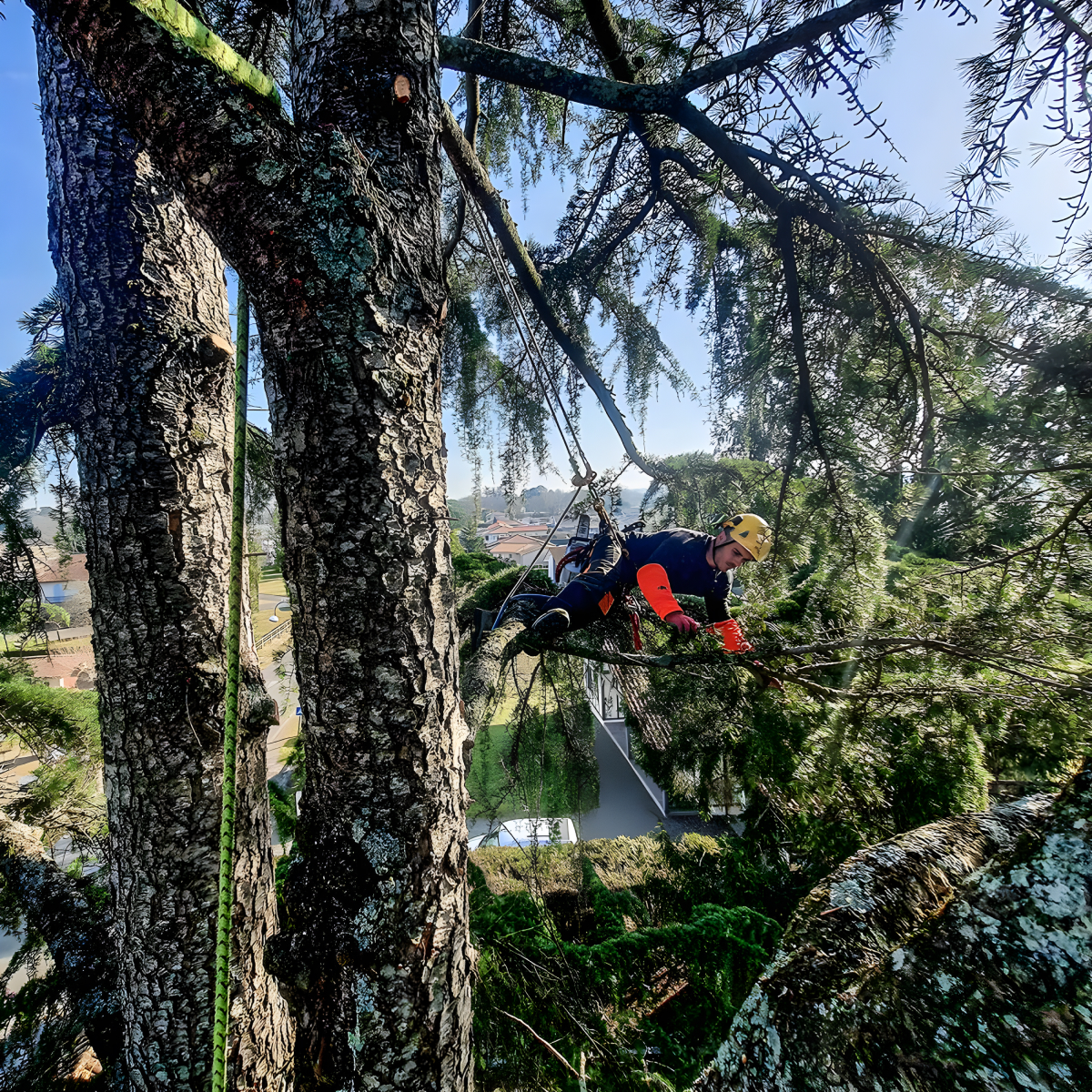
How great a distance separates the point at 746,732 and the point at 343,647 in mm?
2534

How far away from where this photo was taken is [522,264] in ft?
9.68

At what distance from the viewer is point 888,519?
2.72 m

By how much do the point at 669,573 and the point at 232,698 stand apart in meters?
2.87

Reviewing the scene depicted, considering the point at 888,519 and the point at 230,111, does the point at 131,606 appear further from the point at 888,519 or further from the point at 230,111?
the point at 888,519

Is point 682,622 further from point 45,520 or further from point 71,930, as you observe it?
point 45,520

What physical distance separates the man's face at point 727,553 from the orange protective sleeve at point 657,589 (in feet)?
1.50

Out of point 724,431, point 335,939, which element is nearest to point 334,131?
point 335,939

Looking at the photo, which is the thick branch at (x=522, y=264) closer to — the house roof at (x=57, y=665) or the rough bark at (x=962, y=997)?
the rough bark at (x=962, y=997)

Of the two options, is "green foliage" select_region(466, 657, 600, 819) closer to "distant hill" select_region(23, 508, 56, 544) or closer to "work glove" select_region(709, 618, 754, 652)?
"work glove" select_region(709, 618, 754, 652)

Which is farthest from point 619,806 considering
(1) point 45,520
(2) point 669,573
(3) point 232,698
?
(3) point 232,698

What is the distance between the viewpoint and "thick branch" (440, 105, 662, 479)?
2.09 m

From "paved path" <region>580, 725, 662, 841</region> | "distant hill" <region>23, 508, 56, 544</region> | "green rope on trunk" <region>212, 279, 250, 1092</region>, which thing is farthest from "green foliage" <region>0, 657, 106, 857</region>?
"paved path" <region>580, 725, 662, 841</region>

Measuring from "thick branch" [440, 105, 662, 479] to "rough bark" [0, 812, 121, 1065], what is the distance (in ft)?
11.8

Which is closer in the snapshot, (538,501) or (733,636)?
(733,636)
